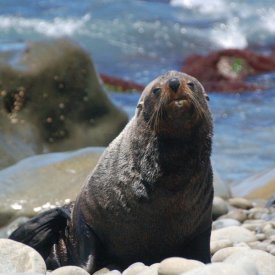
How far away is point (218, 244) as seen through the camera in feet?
24.1

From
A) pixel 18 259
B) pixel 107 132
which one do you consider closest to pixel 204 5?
pixel 107 132

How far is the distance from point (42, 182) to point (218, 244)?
8.06 feet

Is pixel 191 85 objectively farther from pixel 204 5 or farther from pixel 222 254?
pixel 204 5

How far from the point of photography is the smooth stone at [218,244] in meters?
7.28

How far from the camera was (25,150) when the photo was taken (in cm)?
1080

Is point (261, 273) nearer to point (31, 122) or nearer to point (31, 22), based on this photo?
point (31, 122)

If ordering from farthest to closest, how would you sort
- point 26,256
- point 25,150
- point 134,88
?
point 134,88 → point 25,150 → point 26,256

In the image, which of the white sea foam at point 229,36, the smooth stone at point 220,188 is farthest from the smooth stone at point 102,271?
the white sea foam at point 229,36

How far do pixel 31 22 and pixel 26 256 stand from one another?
2155 centimetres

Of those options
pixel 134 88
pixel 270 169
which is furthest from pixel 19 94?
pixel 134 88

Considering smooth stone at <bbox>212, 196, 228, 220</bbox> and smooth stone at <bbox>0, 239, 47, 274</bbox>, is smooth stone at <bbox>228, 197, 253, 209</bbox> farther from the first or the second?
smooth stone at <bbox>0, 239, 47, 274</bbox>

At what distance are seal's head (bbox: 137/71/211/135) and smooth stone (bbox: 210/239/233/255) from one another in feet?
3.63

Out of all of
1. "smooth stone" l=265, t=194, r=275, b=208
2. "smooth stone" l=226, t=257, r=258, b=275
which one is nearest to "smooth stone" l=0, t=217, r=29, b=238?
"smooth stone" l=265, t=194, r=275, b=208

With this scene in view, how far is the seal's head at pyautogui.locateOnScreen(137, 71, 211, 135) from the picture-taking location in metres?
6.33
